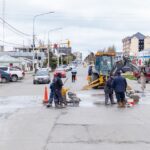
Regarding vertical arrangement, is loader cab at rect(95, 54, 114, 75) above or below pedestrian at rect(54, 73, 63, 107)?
above

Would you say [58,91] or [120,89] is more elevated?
[120,89]

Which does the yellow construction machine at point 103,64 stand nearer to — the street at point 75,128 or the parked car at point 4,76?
the street at point 75,128

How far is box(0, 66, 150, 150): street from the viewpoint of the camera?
39.1 ft

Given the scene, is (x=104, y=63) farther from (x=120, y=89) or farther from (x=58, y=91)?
(x=58, y=91)

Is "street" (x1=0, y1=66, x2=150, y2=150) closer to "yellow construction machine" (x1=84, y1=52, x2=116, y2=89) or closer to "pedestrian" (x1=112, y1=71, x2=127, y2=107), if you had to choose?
"pedestrian" (x1=112, y1=71, x2=127, y2=107)

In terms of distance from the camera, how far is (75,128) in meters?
15.1

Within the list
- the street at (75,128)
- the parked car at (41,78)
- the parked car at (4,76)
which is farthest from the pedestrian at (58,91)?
the parked car at (4,76)

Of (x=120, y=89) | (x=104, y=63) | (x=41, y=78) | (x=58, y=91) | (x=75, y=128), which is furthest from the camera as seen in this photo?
(x=41, y=78)

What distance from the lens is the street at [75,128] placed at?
1191 centimetres

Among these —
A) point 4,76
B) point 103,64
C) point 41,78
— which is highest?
point 103,64

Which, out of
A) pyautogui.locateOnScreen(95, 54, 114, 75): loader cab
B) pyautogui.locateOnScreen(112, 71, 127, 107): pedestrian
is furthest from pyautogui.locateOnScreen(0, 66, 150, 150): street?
pyautogui.locateOnScreen(95, 54, 114, 75): loader cab

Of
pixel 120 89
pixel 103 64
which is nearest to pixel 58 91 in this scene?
pixel 120 89

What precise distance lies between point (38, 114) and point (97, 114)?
2328mm

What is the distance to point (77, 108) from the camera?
22.0 m
